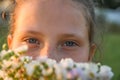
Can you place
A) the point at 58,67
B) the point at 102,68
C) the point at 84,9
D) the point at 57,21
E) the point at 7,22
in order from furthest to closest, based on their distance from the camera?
the point at 7,22 → the point at 84,9 → the point at 57,21 → the point at 102,68 → the point at 58,67

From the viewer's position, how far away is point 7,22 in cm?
411

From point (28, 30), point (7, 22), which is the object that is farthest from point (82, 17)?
point (7, 22)

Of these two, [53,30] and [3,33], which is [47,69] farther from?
[3,33]

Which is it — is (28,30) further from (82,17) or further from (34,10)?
(82,17)

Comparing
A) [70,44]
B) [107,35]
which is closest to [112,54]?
[107,35]

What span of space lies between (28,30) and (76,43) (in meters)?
0.30

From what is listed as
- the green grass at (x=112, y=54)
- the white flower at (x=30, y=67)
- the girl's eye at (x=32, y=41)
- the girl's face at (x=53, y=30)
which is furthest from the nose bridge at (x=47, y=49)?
the green grass at (x=112, y=54)

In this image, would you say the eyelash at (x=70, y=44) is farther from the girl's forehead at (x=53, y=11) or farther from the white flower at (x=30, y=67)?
the white flower at (x=30, y=67)

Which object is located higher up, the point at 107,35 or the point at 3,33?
the point at 3,33

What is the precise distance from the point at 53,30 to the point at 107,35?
12.8m

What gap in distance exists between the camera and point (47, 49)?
9.78 feet

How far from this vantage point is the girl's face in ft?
10.0

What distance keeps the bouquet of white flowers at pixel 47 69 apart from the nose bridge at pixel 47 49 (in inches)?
20.6

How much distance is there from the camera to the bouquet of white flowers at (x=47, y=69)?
2188 millimetres
